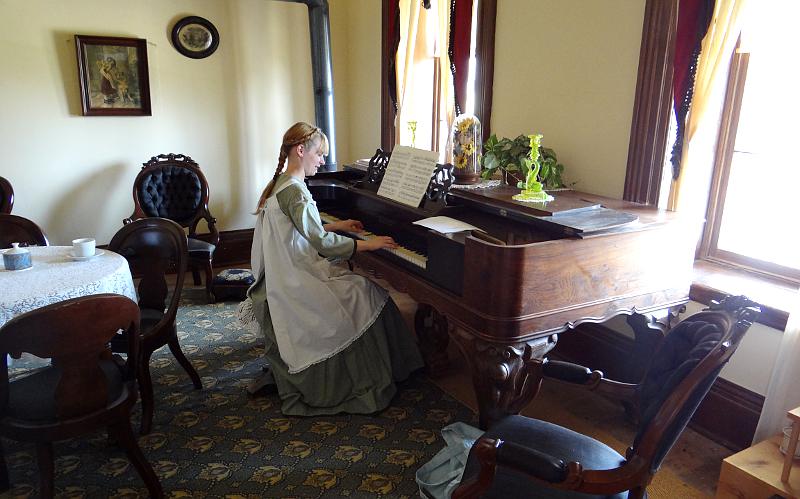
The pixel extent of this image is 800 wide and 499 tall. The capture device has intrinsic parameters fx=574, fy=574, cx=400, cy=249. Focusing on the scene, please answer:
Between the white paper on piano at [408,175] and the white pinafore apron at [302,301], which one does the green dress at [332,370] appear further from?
the white paper on piano at [408,175]

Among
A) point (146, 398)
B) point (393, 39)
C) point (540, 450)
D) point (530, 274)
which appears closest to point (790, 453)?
point (540, 450)

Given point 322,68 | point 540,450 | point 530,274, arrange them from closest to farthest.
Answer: point 540,450 → point 530,274 → point 322,68

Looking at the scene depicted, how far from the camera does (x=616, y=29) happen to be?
280 cm

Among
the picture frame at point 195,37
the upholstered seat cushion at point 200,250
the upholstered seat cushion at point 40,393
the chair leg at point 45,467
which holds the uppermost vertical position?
the picture frame at point 195,37

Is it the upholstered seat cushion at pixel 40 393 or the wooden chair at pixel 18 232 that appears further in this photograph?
the wooden chair at pixel 18 232

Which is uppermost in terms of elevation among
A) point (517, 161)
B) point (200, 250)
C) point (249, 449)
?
point (517, 161)

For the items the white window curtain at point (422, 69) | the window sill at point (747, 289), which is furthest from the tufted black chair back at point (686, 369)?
the white window curtain at point (422, 69)

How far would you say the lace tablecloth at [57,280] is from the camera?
2109mm

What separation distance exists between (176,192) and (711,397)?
13.0 ft

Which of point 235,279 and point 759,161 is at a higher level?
point 759,161

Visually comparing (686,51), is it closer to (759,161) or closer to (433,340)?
(759,161)

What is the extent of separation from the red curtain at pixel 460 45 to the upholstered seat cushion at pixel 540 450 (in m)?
2.54

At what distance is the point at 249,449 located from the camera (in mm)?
2459

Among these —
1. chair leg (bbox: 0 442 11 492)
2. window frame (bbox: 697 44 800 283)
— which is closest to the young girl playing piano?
chair leg (bbox: 0 442 11 492)
